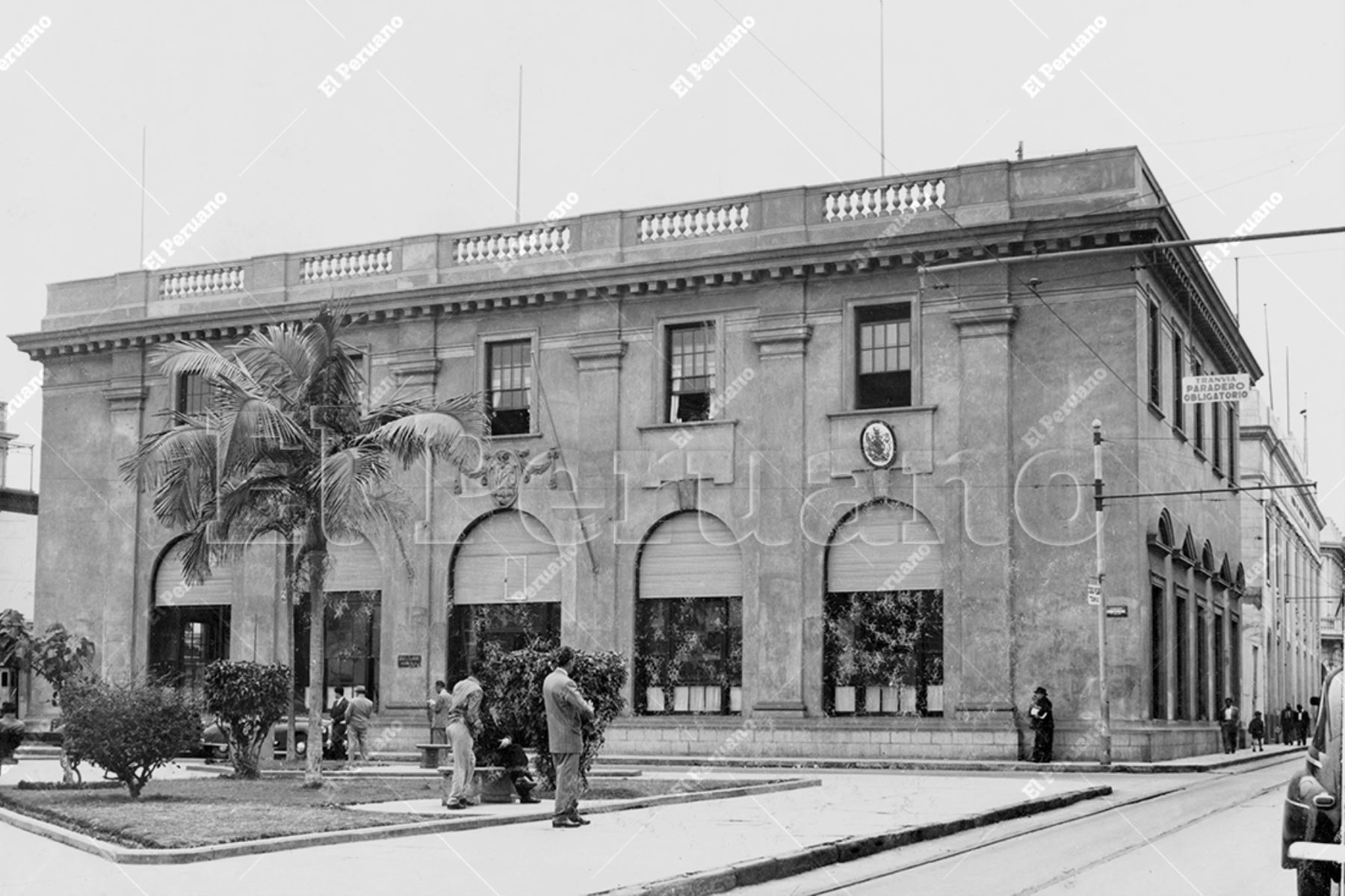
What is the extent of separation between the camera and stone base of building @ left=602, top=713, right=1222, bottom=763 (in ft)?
105

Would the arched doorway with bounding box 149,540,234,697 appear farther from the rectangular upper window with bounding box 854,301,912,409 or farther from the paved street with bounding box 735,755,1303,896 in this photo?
the paved street with bounding box 735,755,1303,896

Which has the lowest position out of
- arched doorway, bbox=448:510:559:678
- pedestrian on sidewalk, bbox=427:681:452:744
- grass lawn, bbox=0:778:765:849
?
grass lawn, bbox=0:778:765:849

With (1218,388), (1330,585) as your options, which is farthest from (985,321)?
(1330,585)

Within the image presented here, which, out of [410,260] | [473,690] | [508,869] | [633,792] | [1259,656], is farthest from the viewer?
[1259,656]

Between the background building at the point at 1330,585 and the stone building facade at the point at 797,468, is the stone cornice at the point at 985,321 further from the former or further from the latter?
the background building at the point at 1330,585

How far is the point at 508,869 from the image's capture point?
13461 millimetres

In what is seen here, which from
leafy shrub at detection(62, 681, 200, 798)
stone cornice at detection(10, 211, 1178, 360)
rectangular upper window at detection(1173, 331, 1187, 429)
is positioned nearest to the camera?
leafy shrub at detection(62, 681, 200, 798)

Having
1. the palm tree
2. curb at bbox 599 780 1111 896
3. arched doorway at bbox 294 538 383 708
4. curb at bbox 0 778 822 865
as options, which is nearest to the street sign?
curb at bbox 599 780 1111 896

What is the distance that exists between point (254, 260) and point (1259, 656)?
4251 centimetres

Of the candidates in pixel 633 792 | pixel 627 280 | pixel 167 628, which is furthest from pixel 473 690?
pixel 167 628

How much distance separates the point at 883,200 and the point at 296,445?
1582 centimetres

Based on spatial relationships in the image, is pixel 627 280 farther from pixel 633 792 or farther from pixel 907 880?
pixel 907 880

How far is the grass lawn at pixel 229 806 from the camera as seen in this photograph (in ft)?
50.4

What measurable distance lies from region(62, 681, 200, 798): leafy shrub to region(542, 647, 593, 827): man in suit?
5.16 metres
